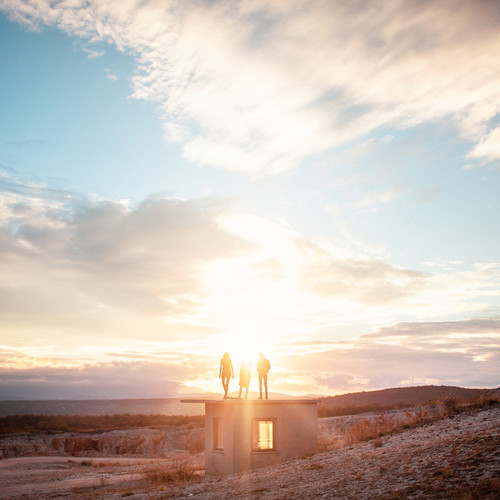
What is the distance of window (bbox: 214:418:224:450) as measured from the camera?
2196cm

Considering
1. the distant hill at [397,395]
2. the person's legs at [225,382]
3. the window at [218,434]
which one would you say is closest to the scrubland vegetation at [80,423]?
the window at [218,434]

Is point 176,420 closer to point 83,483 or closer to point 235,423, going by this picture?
point 83,483

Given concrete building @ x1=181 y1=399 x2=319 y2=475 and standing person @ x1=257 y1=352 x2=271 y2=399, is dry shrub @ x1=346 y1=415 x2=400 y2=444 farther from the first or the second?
standing person @ x1=257 y1=352 x2=271 y2=399

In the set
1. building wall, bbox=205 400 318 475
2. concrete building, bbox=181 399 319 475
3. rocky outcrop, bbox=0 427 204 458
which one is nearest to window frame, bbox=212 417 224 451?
concrete building, bbox=181 399 319 475

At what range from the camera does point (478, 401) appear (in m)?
20.2

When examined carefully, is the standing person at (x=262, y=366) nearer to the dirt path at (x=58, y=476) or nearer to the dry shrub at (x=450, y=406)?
the dry shrub at (x=450, y=406)

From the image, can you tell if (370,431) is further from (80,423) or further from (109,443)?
(80,423)

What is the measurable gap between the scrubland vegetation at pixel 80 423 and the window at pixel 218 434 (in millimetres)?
28539

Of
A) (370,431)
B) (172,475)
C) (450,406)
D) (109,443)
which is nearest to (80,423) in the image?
(109,443)

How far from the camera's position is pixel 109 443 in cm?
4441

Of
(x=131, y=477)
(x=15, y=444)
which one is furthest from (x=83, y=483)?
(x=15, y=444)

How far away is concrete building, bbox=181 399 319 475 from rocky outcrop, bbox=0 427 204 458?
21.0 metres

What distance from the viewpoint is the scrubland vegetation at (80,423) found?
4995 centimetres

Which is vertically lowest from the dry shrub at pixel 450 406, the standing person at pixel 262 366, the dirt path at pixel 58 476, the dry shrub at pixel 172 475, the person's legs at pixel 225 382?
the dirt path at pixel 58 476
